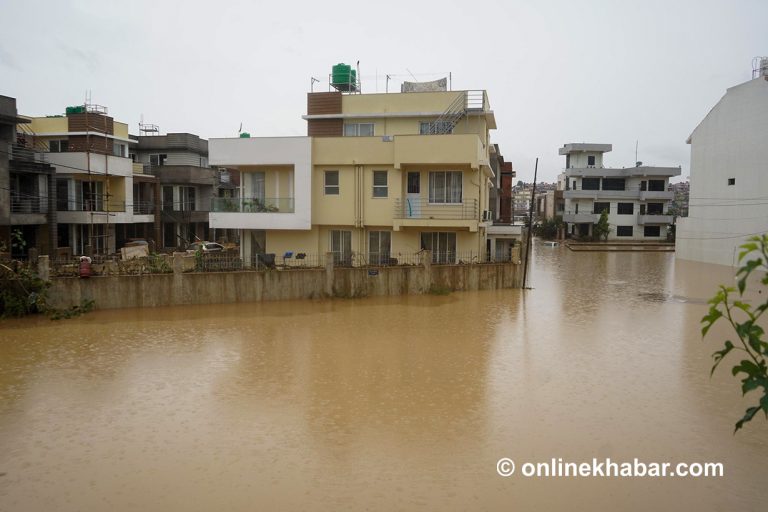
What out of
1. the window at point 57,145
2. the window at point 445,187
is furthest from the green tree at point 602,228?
the window at point 57,145

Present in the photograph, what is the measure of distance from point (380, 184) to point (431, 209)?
2.56 m

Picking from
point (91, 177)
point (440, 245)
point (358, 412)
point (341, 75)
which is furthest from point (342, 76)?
point (358, 412)

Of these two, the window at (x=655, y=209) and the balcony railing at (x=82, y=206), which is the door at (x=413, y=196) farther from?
the window at (x=655, y=209)

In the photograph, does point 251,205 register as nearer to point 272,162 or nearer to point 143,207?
point 272,162

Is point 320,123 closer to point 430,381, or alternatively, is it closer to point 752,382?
point 430,381

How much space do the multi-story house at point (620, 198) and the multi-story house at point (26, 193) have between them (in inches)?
1851

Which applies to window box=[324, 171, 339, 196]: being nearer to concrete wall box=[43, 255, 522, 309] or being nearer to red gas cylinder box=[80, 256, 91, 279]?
concrete wall box=[43, 255, 522, 309]

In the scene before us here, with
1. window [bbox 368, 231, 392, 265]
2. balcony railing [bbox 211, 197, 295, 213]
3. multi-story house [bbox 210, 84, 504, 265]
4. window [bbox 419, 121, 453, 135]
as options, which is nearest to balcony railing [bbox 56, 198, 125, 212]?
balcony railing [bbox 211, 197, 295, 213]

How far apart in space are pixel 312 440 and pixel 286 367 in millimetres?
4767

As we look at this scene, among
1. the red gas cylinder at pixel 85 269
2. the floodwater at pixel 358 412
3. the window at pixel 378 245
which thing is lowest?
the floodwater at pixel 358 412

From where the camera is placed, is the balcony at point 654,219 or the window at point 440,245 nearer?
the window at point 440,245

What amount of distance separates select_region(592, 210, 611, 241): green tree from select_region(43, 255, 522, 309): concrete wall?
3383 cm

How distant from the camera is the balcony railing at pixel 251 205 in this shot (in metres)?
26.8

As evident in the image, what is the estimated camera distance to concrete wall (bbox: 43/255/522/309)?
21000 mm
